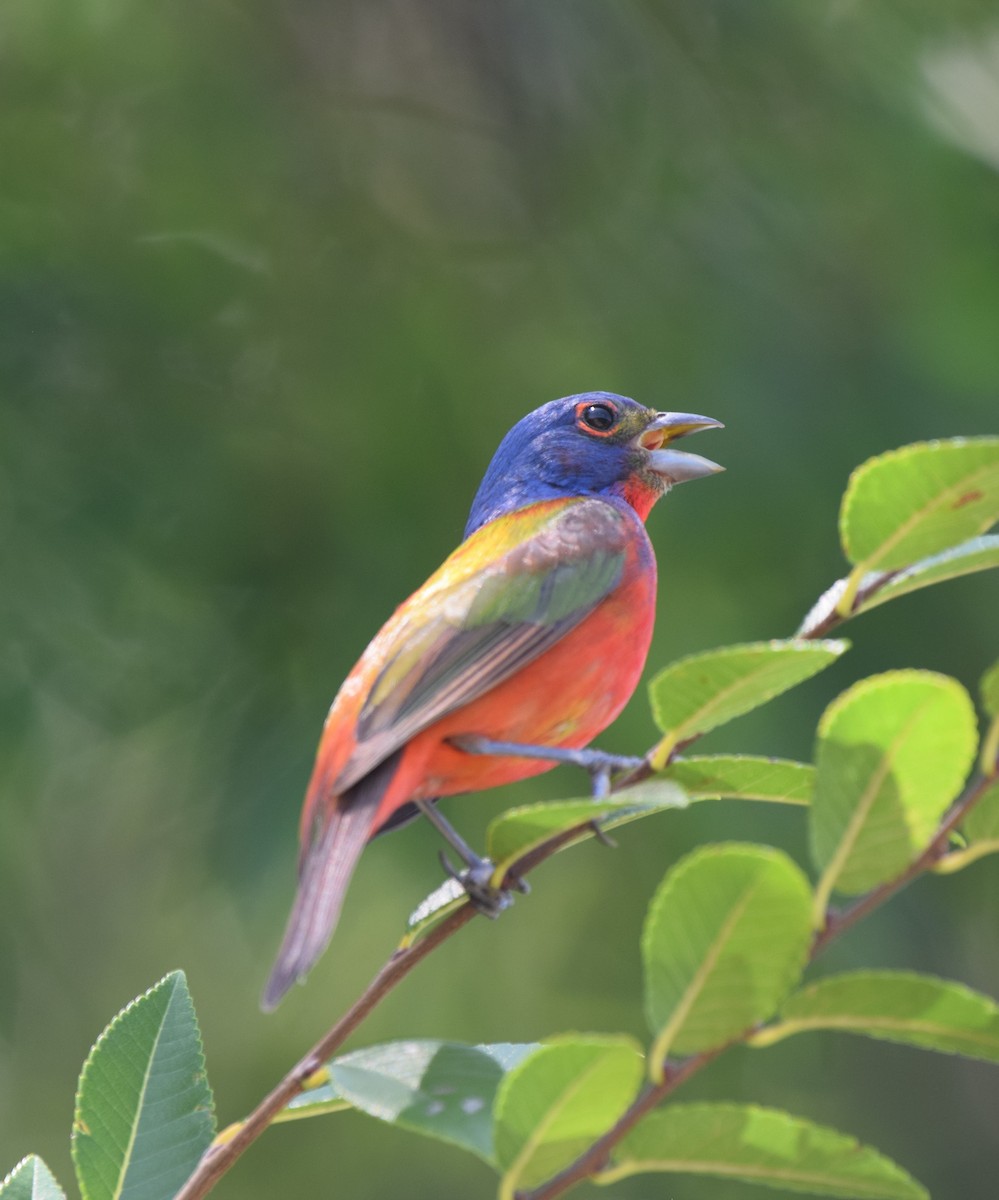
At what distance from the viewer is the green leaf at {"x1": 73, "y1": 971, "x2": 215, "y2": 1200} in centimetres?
178

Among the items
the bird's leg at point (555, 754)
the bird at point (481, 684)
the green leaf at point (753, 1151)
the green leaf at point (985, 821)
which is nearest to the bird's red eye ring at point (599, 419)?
the bird at point (481, 684)

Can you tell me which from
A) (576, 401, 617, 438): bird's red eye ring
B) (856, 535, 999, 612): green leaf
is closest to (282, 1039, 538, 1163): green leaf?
(856, 535, 999, 612): green leaf

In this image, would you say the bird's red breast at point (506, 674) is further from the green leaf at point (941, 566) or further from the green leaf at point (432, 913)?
the green leaf at point (941, 566)

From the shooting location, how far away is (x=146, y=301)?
4797mm

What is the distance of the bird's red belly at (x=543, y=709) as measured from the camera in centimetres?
238

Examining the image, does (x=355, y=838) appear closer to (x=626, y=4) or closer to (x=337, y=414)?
(x=337, y=414)

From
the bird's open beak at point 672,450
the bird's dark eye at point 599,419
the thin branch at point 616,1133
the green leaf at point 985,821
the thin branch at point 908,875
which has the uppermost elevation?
the bird's dark eye at point 599,419

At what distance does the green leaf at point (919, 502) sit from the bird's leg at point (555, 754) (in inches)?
28.3

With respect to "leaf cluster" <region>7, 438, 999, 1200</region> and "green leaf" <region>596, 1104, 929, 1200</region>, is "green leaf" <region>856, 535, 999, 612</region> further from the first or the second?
"green leaf" <region>596, 1104, 929, 1200</region>

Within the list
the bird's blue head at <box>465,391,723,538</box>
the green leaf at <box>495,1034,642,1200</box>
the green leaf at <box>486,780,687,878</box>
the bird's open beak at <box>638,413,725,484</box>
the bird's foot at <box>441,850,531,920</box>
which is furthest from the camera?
the bird's blue head at <box>465,391,723,538</box>

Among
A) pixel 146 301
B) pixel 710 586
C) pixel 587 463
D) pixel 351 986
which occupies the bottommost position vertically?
pixel 351 986

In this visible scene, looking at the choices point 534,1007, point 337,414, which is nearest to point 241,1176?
point 534,1007

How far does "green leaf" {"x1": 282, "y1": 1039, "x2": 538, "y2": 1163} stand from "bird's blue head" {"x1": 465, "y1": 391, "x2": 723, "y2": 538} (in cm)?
200

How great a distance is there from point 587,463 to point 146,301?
190 centimetres
